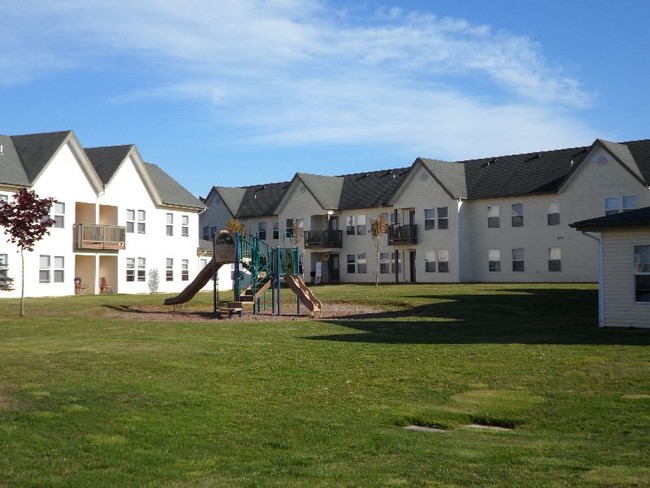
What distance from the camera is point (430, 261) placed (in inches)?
2335

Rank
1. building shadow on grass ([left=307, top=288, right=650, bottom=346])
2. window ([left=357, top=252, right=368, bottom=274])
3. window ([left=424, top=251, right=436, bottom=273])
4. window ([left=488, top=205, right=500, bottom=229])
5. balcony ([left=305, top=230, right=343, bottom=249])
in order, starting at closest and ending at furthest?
building shadow on grass ([left=307, top=288, right=650, bottom=346]) < window ([left=488, top=205, right=500, bottom=229]) < window ([left=424, top=251, right=436, bottom=273]) < window ([left=357, top=252, right=368, bottom=274]) < balcony ([left=305, top=230, right=343, bottom=249])

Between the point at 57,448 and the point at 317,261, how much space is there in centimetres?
5848

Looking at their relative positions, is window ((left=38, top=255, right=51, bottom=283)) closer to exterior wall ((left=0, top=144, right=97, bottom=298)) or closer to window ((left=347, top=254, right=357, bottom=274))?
exterior wall ((left=0, top=144, right=97, bottom=298))

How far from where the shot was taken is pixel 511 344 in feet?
69.8

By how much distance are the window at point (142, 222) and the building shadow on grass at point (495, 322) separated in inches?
884

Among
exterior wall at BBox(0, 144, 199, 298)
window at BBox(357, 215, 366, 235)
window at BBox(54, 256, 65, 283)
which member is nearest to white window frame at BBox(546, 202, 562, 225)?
window at BBox(357, 215, 366, 235)

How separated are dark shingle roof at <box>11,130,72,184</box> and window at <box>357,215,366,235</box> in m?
25.2

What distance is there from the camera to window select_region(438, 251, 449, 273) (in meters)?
58.0

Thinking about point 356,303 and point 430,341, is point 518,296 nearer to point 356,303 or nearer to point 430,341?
point 356,303

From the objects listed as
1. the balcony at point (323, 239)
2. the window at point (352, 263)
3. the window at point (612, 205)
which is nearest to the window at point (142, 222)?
the balcony at point (323, 239)

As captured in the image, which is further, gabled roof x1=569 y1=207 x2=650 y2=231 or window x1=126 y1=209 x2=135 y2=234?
window x1=126 y1=209 x2=135 y2=234

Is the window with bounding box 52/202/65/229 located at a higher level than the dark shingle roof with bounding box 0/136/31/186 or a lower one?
lower

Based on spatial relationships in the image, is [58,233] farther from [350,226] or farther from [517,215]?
[517,215]

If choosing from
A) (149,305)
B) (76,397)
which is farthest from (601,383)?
(149,305)
